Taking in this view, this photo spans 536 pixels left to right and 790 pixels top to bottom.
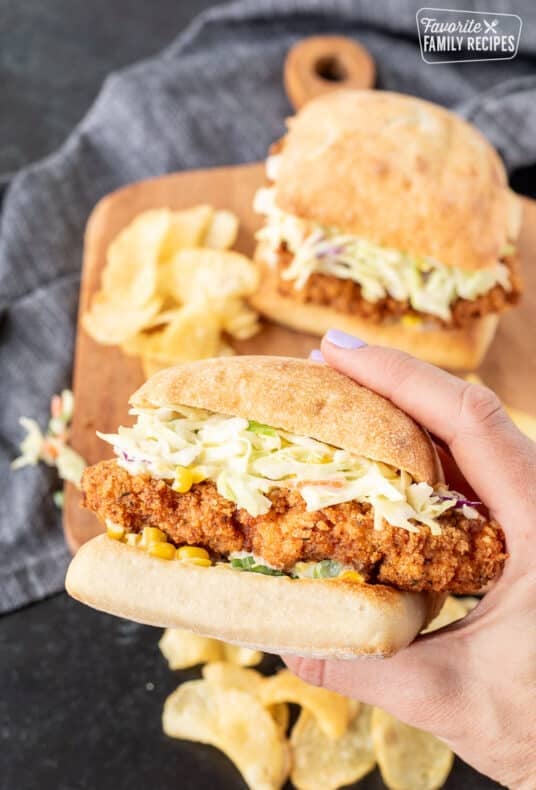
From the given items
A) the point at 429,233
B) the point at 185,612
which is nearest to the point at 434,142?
the point at 429,233

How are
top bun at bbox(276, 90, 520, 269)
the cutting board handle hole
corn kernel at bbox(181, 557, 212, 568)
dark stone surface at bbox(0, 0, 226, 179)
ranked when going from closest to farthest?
corn kernel at bbox(181, 557, 212, 568)
top bun at bbox(276, 90, 520, 269)
the cutting board handle hole
dark stone surface at bbox(0, 0, 226, 179)

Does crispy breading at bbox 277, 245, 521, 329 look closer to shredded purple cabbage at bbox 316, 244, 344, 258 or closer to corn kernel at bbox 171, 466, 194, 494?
shredded purple cabbage at bbox 316, 244, 344, 258

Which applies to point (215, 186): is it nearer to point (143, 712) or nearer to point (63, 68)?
point (63, 68)

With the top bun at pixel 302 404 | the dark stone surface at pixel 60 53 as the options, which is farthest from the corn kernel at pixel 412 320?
the dark stone surface at pixel 60 53

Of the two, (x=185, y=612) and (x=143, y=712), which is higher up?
(x=185, y=612)

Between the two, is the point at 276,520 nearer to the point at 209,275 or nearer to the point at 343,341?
the point at 343,341

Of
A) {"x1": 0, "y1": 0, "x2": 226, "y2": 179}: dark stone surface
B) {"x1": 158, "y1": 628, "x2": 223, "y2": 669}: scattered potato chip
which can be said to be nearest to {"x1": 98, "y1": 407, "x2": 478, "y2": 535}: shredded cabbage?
{"x1": 158, "y1": 628, "x2": 223, "y2": 669}: scattered potato chip
